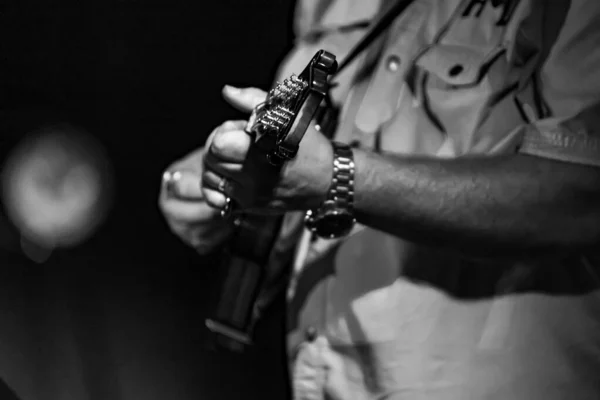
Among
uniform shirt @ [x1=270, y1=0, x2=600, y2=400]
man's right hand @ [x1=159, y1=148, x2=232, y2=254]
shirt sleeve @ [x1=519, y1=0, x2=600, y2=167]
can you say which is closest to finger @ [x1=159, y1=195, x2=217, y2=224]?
man's right hand @ [x1=159, y1=148, x2=232, y2=254]

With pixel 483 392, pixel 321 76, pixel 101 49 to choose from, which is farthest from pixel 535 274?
pixel 101 49

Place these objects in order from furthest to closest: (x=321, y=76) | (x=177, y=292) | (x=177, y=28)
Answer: (x=177, y=292) < (x=177, y=28) < (x=321, y=76)

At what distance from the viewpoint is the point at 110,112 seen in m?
0.92

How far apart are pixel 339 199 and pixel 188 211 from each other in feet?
1.05

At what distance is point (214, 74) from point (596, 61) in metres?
0.60

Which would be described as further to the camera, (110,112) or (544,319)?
(110,112)

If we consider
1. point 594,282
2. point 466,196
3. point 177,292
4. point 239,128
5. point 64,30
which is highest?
point 64,30

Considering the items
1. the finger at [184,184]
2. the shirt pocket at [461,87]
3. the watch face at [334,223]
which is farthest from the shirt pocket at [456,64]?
the finger at [184,184]

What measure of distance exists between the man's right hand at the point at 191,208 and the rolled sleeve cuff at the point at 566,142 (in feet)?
1.40

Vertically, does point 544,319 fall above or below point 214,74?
below

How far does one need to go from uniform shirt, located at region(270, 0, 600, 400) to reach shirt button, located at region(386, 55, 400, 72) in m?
0.01

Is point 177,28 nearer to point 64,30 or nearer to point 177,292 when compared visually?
point 64,30

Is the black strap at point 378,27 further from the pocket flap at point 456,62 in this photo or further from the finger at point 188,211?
the finger at point 188,211

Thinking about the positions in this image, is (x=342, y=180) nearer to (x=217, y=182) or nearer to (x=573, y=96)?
(x=217, y=182)
